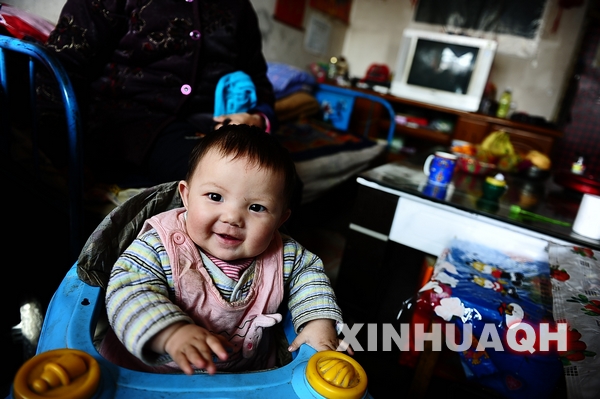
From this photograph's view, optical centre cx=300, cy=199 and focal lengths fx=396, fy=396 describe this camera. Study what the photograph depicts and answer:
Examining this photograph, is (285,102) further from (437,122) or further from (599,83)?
(599,83)

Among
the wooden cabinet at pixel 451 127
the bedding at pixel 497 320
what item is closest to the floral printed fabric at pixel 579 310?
the bedding at pixel 497 320

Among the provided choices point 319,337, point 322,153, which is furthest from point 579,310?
point 322,153

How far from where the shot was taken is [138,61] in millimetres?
1251

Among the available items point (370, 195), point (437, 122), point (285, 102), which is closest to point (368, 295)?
point (370, 195)

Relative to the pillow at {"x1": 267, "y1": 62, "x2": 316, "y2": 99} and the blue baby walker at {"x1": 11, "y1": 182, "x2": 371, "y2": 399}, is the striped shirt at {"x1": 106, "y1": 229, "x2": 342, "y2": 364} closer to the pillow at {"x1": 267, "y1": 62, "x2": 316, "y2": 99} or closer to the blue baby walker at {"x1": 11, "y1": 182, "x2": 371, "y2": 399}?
the blue baby walker at {"x1": 11, "y1": 182, "x2": 371, "y2": 399}

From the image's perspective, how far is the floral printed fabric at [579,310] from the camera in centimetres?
69

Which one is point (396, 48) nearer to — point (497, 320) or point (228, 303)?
point (497, 320)

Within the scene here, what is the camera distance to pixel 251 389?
0.54 m

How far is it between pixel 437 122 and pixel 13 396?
3543 millimetres

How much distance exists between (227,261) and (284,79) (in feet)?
7.32

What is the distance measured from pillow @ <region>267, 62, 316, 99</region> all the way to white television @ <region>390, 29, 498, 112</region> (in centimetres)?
102

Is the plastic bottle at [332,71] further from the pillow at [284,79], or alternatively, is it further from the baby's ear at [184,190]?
the baby's ear at [184,190]

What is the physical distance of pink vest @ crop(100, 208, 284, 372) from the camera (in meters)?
0.67

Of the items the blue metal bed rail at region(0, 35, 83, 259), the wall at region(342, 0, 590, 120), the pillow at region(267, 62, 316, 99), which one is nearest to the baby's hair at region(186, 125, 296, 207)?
the blue metal bed rail at region(0, 35, 83, 259)
